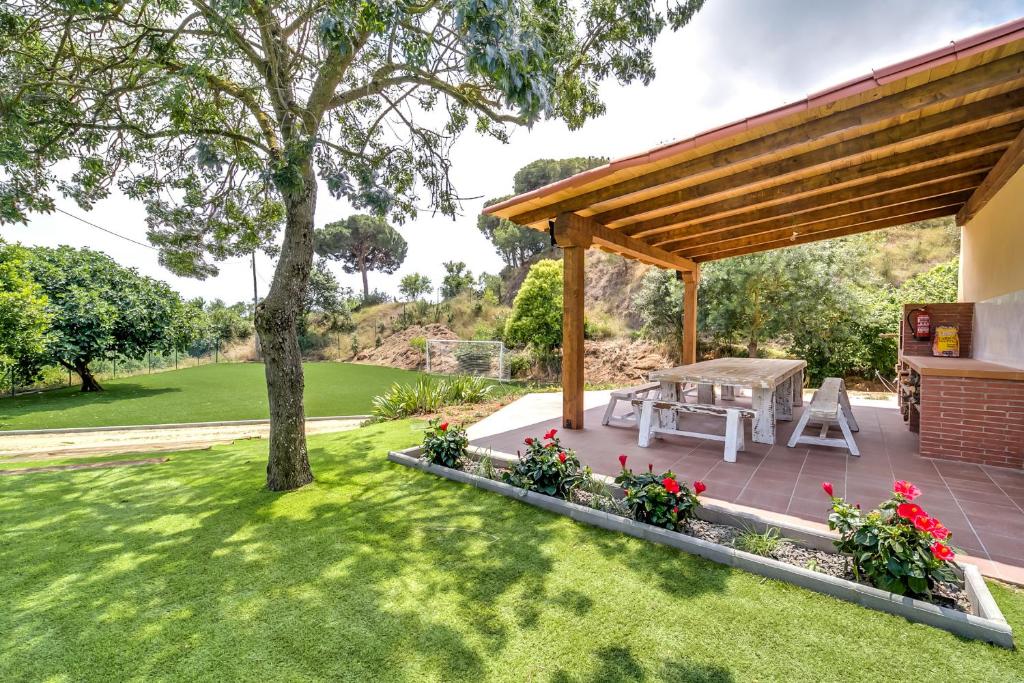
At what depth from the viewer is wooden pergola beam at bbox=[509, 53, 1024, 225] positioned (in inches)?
108

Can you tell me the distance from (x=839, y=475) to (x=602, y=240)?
3537 millimetres

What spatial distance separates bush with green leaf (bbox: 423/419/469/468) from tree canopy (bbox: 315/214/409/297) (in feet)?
95.3

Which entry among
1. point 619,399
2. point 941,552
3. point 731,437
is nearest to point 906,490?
point 941,552

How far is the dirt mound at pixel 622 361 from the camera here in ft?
42.0

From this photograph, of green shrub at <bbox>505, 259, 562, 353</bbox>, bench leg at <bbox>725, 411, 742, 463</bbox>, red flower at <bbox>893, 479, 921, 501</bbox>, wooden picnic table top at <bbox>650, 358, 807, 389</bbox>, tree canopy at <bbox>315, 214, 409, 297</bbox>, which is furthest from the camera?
tree canopy at <bbox>315, 214, 409, 297</bbox>

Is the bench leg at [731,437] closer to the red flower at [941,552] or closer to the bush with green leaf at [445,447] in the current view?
the red flower at [941,552]

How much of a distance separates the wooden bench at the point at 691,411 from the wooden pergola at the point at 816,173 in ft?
3.12

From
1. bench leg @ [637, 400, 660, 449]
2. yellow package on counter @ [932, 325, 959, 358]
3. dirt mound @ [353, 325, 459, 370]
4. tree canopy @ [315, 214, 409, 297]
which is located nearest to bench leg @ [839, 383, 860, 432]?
yellow package on counter @ [932, 325, 959, 358]

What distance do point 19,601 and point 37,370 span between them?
1401 centimetres

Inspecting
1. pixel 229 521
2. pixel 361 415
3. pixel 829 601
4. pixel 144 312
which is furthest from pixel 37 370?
pixel 829 601

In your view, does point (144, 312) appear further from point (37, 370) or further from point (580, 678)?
point (580, 678)

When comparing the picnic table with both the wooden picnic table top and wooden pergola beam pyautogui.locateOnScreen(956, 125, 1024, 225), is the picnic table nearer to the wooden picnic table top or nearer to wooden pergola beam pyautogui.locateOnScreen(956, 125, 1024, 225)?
the wooden picnic table top

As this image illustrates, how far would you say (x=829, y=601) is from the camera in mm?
2045

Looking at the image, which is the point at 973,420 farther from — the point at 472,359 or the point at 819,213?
the point at 472,359
